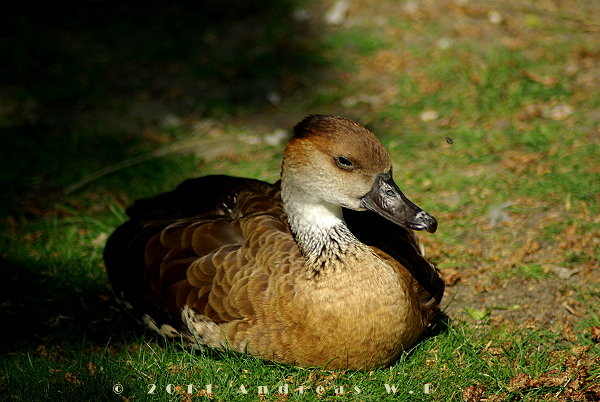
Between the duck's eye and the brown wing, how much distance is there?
0.55 metres

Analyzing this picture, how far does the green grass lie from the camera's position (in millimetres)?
3100

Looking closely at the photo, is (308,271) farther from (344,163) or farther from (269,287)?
(344,163)

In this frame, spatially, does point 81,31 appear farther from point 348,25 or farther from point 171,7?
point 348,25

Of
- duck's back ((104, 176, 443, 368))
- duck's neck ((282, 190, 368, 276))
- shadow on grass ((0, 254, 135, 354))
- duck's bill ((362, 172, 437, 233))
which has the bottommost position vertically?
shadow on grass ((0, 254, 135, 354))

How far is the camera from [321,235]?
305cm

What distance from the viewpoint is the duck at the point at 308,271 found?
2.91 metres

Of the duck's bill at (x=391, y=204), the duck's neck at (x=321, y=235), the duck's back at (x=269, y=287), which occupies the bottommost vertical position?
the duck's back at (x=269, y=287)

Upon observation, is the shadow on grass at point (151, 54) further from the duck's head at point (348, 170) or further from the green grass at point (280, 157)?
the duck's head at point (348, 170)

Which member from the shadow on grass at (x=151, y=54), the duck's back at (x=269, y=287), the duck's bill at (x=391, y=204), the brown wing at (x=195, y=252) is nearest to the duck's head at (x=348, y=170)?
the duck's bill at (x=391, y=204)

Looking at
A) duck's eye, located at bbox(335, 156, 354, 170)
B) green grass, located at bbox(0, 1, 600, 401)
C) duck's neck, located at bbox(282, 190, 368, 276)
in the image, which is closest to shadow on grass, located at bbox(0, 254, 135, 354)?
green grass, located at bbox(0, 1, 600, 401)

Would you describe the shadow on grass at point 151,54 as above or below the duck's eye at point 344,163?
below

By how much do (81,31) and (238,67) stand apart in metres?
2.07

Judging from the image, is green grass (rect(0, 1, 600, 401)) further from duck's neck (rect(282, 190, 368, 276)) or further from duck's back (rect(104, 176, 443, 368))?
duck's neck (rect(282, 190, 368, 276))

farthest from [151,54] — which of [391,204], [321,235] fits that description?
[391,204]
